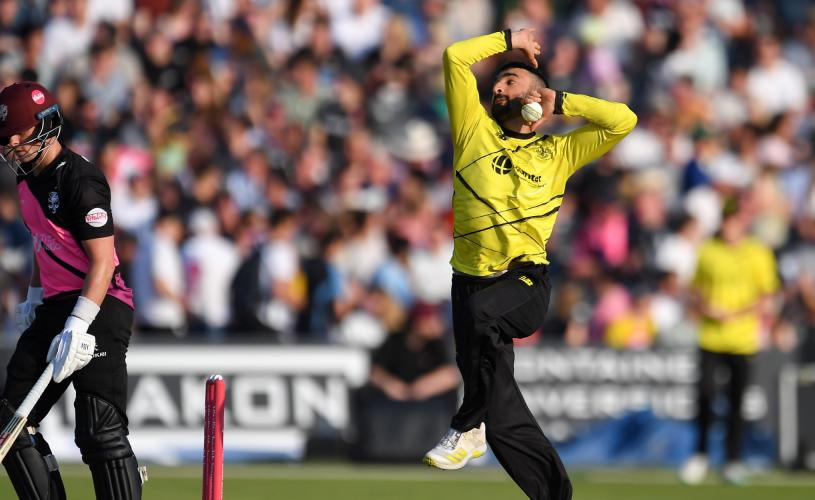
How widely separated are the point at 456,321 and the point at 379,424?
579 cm

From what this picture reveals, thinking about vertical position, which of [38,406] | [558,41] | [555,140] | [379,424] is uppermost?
[558,41]

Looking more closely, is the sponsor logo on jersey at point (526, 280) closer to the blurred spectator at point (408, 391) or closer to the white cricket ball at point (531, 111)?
the white cricket ball at point (531, 111)

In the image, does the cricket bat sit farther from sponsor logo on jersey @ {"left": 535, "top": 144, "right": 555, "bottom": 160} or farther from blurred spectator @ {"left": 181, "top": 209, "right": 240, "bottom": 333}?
blurred spectator @ {"left": 181, "top": 209, "right": 240, "bottom": 333}

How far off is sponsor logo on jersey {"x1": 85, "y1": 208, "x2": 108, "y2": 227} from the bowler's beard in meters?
2.20

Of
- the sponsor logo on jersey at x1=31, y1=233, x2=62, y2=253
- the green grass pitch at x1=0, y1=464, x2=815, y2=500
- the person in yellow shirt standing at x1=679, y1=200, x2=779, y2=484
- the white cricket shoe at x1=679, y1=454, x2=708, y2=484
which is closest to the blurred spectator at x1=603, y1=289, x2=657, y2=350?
the person in yellow shirt standing at x1=679, y1=200, x2=779, y2=484

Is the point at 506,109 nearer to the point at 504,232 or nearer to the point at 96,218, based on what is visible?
the point at 504,232

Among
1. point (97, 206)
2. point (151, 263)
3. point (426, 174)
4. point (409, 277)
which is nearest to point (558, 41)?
point (426, 174)

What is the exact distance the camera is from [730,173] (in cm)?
1705

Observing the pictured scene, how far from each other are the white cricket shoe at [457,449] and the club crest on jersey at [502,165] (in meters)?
1.41

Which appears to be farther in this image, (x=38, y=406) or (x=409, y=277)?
(x=409, y=277)

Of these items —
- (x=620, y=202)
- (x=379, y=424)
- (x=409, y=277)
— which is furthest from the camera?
(x=620, y=202)

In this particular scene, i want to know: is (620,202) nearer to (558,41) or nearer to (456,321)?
(558,41)

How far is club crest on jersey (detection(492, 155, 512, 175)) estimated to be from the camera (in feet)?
27.1

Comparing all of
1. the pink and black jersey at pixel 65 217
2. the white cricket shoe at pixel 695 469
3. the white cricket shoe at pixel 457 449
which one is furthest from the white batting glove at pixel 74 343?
the white cricket shoe at pixel 695 469
